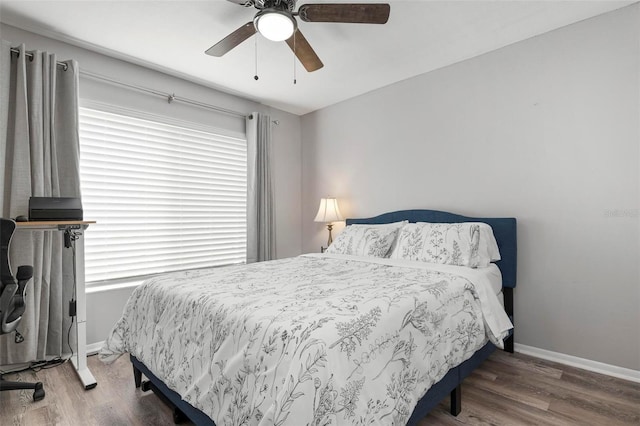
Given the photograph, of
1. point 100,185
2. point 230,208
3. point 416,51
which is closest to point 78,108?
point 100,185

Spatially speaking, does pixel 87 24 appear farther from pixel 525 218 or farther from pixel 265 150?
pixel 525 218

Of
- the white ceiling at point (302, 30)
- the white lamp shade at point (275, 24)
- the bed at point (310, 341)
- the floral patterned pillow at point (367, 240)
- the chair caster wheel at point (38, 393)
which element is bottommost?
the chair caster wheel at point (38, 393)

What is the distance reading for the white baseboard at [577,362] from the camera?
2.16 m

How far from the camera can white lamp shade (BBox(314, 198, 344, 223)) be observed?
148 inches

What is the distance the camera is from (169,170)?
3.27m

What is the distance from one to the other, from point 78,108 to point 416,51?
288cm

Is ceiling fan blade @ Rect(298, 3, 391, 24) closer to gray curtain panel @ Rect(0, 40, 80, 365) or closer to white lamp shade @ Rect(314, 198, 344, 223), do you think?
gray curtain panel @ Rect(0, 40, 80, 365)

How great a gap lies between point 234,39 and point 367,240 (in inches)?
75.6

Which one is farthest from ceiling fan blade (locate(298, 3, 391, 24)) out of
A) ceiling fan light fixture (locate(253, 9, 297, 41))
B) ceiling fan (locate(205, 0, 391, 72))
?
ceiling fan light fixture (locate(253, 9, 297, 41))

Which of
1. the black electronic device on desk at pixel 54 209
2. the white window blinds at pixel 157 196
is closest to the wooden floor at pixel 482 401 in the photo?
the white window blinds at pixel 157 196

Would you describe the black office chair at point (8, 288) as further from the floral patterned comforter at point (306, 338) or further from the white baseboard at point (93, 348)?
the white baseboard at point (93, 348)

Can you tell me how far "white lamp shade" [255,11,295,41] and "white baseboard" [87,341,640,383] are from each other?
9.34 feet

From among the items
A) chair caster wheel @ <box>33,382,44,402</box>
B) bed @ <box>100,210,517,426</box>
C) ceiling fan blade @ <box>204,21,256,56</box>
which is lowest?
chair caster wheel @ <box>33,382,44,402</box>

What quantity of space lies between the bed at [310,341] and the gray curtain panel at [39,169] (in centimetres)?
82
